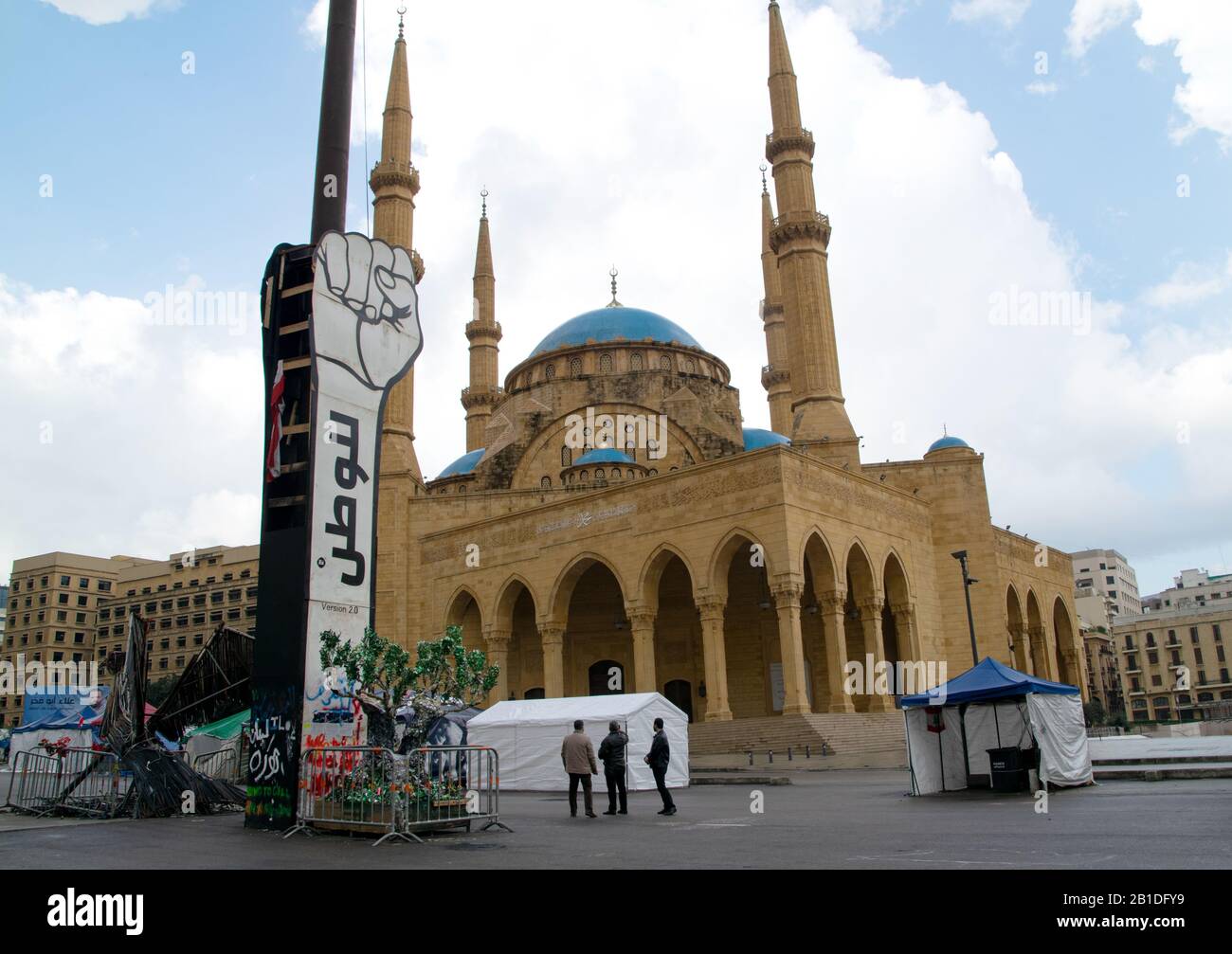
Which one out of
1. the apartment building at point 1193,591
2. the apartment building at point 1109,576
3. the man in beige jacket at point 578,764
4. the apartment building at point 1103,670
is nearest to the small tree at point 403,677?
the man in beige jacket at point 578,764

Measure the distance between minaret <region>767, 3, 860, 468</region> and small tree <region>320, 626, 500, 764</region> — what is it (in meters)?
21.1

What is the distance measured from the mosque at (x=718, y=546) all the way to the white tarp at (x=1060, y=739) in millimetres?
9451

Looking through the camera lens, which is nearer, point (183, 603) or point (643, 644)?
point (643, 644)

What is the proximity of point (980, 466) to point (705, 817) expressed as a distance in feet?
77.5

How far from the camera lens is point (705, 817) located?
10.8 metres

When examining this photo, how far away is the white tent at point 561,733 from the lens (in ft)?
55.1

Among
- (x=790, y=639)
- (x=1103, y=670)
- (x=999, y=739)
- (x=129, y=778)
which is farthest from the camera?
(x=1103, y=670)

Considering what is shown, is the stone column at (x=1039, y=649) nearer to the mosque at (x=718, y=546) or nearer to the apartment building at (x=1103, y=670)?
the mosque at (x=718, y=546)

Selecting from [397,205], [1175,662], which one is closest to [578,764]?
[397,205]

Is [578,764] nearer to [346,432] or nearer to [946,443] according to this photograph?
[346,432]

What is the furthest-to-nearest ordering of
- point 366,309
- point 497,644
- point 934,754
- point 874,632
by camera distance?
point 497,644
point 874,632
point 934,754
point 366,309

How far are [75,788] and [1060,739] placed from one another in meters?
13.9

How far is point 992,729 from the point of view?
14000 mm

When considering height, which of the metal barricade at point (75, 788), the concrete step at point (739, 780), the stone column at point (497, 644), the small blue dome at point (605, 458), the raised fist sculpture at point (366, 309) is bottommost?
the concrete step at point (739, 780)
